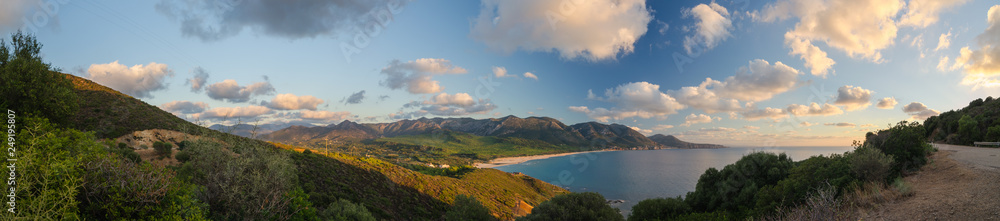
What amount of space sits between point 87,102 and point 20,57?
2247 cm

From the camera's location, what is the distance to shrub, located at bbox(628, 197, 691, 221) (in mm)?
26281

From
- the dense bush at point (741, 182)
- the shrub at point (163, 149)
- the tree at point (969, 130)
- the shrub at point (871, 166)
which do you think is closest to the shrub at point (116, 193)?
the shrub at point (163, 149)

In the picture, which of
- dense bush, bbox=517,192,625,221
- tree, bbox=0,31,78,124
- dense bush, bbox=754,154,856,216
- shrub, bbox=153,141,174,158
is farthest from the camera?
shrub, bbox=153,141,174,158

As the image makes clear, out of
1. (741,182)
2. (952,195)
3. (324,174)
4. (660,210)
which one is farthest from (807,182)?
(324,174)

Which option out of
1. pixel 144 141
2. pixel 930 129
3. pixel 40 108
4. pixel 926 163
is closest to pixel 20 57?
pixel 40 108

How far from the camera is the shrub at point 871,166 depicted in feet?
54.7

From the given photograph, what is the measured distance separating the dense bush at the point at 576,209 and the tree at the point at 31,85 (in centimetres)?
3807

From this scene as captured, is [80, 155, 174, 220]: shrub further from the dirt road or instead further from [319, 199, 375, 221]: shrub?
the dirt road

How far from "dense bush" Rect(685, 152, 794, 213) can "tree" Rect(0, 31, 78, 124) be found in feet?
168

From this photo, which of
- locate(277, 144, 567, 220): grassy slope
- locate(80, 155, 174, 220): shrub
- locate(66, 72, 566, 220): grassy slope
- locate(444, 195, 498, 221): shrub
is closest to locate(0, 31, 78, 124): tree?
locate(66, 72, 566, 220): grassy slope

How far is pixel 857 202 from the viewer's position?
1398 centimetres

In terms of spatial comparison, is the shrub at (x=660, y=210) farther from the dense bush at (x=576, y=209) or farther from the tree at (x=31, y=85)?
the tree at (x=31, y=85)

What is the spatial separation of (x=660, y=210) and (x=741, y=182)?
6.92 metres

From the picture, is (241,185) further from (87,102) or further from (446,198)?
(87,102)
